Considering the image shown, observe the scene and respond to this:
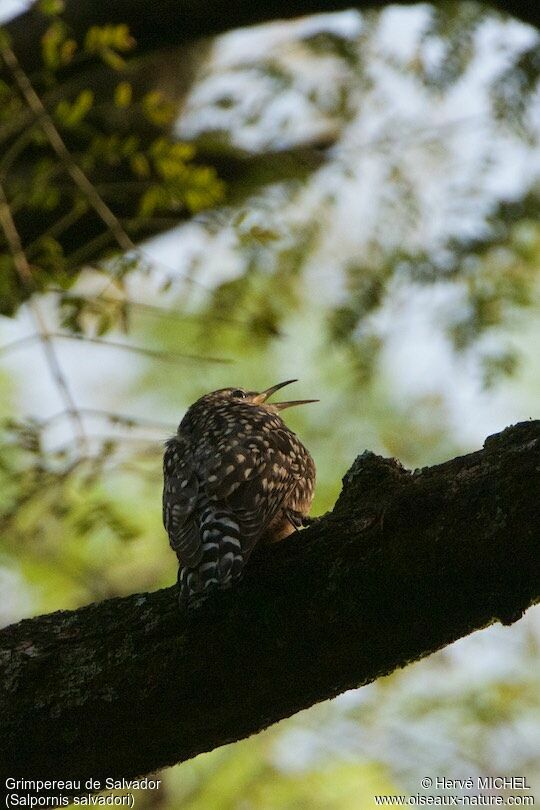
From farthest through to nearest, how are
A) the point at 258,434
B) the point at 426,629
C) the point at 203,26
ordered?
the point at 203,26 < the point at 258,434 < the point at 426,629

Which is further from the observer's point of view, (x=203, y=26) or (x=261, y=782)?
(x=261, y=782)

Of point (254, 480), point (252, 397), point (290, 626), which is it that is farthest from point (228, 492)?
point (252, 397)

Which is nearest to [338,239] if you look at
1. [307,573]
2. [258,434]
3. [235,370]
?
[235,370]

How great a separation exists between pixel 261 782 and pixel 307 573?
3905mm

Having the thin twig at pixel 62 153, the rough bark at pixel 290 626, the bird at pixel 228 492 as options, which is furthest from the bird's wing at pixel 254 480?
the thin twig at pixel 62 153

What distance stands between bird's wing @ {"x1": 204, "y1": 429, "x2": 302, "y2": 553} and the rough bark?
10.0 inches

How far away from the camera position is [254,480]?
12.9 ft

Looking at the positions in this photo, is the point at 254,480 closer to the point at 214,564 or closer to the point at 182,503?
the point at 182,503

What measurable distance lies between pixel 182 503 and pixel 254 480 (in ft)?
0.86

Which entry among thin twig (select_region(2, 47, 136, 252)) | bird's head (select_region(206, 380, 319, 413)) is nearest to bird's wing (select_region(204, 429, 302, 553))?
thin twig (select_region(2, 47, 136, 252))

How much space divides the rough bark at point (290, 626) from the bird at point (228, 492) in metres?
0.10

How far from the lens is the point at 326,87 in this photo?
6301 millimetres

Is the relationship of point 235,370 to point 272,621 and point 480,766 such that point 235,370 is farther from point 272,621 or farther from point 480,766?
point 272,621

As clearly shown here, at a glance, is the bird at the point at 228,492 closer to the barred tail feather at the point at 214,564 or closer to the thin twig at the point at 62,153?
the barred tail feather at the point at 214,564
